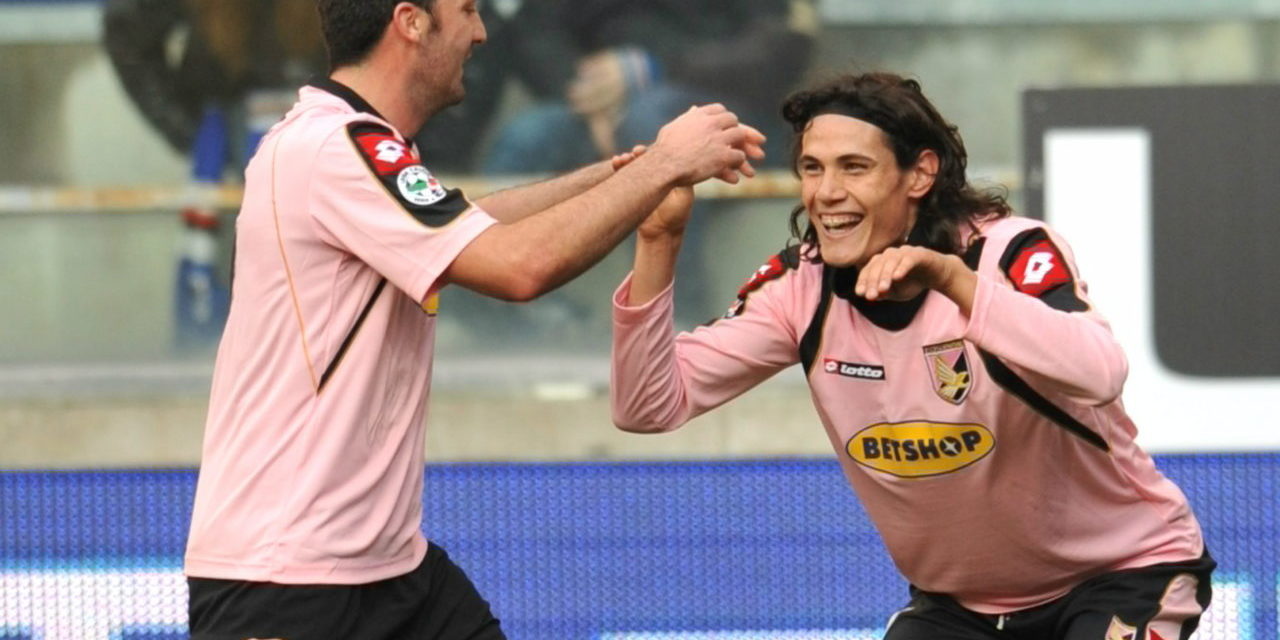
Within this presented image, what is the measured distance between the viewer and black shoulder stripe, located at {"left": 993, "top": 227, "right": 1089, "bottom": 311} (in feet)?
12.0

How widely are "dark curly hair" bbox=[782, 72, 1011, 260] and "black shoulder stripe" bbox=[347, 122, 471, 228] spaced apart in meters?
0.83

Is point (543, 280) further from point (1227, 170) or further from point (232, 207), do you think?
point (232, 207)

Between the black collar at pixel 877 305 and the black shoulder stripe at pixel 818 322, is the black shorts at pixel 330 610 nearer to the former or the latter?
the black shoulder stripe at pixel 818 322

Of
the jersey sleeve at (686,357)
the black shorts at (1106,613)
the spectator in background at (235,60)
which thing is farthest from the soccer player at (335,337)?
the spectator in background at (235,60)

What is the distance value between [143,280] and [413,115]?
534cm

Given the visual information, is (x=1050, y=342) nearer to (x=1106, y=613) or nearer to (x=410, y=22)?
(x=1106, y=613)

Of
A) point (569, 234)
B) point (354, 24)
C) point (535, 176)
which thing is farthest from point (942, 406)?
point (535, 176)

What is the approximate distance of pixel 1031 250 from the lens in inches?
148

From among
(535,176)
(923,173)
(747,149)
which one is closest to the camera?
(747,149)

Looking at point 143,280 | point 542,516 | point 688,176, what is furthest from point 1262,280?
point 143,280

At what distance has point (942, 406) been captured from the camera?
3.83 metres

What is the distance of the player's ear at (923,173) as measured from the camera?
157 inches

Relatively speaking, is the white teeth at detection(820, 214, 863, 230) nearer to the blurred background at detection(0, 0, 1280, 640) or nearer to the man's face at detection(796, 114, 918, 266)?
the man's face at detection(796, 114, 918, 266)

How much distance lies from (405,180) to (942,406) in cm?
110
